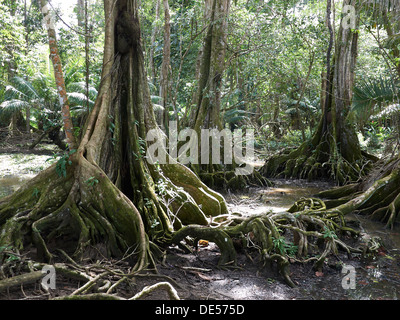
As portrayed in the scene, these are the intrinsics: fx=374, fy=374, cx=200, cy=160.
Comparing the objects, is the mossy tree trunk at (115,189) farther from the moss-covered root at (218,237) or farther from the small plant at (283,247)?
the small plant at (283,247)

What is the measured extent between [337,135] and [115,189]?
826 centimetres

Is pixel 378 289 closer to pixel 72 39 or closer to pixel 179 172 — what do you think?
pixel 179 172

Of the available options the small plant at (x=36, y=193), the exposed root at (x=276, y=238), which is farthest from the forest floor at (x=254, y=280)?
the small plant at (x=36, y=193)

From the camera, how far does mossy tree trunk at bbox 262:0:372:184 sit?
10.5 metres

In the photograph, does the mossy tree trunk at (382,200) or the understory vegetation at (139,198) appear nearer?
the understory vegetation at (139,198)

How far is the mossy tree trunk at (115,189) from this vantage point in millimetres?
4480

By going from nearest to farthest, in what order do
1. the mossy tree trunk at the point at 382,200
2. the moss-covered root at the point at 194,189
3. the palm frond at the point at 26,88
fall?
the moss-covered root at the point at 194,189, the mossy tree trunk at the point at 382,200, the palm frond at the point at 26,88

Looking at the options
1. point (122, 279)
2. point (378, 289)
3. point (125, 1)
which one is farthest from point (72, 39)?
point (378, 289)

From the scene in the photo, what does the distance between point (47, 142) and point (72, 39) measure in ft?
20.7

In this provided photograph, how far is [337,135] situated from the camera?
436 inches

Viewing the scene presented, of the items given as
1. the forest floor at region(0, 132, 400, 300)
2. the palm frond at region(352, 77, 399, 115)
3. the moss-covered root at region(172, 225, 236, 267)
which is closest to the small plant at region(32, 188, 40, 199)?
the forest floor at region(0, 132, 400, 300)

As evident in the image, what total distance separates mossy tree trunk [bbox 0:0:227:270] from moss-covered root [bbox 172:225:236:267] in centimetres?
35

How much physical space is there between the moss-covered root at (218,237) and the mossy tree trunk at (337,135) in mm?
6523

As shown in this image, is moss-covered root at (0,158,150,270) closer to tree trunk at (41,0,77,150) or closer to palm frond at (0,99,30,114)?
tree trunk at (41,0,77,150)
